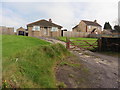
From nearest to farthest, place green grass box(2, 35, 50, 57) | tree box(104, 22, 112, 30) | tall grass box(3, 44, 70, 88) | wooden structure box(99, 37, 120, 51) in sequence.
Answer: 1. tall grass box(3, 44, 70, 88)
2. green grass box(2, 35, 50, 57)
3. wooden structure box(99, 37, 120, 51)
4. tree box(104, 22, 112, 30)

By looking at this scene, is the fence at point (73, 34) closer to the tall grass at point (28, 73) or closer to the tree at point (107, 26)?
the tall grass at point (28, 73)

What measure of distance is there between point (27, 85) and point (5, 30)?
27.0 metres

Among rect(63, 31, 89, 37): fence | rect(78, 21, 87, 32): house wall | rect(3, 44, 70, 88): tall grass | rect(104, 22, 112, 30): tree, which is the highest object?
rect(104, 22, 112, 30): tree

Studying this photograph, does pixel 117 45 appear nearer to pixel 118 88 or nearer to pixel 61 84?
pixel 118 88

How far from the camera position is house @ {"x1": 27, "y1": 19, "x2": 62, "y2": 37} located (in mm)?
28672

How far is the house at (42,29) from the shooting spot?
28672mm

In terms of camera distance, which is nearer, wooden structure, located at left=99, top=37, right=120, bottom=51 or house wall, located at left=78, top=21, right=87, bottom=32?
wooden structure, located at left=99, top=37, right=120, bottom=51

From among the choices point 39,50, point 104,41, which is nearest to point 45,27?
point 104,41

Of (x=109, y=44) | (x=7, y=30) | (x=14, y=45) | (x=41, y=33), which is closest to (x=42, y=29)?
(x=41, y=33)

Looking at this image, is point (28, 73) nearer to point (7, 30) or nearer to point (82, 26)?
point (7, 30)

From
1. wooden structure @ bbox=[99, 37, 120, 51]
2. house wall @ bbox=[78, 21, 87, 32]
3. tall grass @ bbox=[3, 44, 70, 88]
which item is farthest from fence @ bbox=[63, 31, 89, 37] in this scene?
tall grass @ bbox=[3, 44, 70, 88]

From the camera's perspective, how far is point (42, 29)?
1151 inches

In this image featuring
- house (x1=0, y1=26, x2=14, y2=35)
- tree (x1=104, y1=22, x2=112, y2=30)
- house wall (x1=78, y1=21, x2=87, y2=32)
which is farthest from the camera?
tree (x1=104, y1=22, x2=112, y2=30)

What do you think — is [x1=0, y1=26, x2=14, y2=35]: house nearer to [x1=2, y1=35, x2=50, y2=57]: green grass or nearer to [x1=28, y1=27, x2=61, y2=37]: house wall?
[x1=28, y1=27, x2=61, y2=37]: house wall
